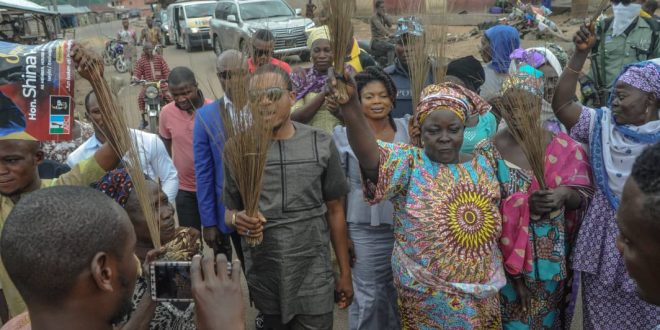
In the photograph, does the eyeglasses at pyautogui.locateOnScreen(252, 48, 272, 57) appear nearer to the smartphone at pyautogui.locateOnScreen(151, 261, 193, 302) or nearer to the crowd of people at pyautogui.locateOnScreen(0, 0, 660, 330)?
the crowd of people at pyautogui.locateOnScreen(0, 0, 660, 330)

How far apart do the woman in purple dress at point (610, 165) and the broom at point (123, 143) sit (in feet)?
6.61

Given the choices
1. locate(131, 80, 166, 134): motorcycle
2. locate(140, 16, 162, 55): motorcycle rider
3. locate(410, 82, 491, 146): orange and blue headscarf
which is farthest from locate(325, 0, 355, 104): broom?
locate(140, 16, 162, 55): motorcycle rider

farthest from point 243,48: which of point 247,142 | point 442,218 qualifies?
point 442,218

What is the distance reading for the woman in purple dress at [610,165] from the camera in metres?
2.75

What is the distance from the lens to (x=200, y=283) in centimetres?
145

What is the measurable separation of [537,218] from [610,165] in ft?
1.39

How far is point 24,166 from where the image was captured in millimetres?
2250

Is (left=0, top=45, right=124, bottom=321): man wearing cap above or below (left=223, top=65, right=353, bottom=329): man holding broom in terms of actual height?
above

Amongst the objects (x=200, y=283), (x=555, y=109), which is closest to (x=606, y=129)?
(x=555, y=109)

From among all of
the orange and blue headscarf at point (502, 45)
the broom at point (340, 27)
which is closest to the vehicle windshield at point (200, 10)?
the orange and blue headscarf at point (502, 45)

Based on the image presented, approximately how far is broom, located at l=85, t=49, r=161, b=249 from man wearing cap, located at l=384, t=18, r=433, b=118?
197 centimetres

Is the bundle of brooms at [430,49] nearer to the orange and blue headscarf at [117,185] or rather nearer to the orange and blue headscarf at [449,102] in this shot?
the orange and blue headscarf at [449,102]

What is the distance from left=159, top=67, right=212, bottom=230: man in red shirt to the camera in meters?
4.10

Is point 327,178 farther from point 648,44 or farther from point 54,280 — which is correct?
point 648,44
